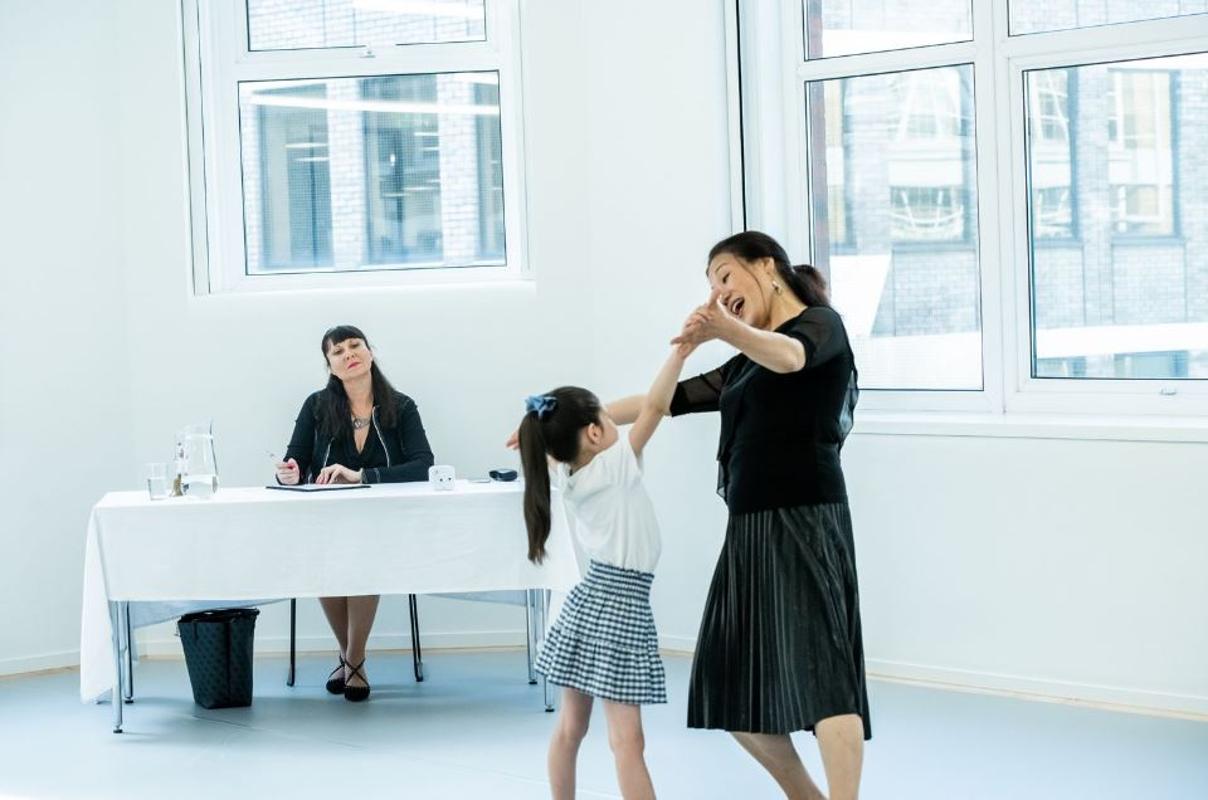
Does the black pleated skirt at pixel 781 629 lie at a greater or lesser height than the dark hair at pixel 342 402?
lesser

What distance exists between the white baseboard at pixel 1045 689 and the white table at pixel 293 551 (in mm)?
1338

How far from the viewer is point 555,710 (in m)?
4.63

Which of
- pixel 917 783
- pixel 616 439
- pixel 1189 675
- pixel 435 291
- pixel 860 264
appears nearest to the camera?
pixel 616 439

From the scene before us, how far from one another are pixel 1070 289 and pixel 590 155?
5.92 ft

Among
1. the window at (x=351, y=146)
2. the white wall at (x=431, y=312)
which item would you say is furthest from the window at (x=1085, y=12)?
the window at (x=351, y=146)

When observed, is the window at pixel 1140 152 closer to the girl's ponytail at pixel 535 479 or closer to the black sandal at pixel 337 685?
the girl's ponytail at pixel 535 479

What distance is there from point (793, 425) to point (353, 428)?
2.51m

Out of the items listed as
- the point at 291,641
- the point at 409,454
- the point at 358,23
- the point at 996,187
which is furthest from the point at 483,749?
the point at 358,23

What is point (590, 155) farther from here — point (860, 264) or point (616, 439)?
point (616, 439)

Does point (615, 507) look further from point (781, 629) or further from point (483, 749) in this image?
point (483, 749)

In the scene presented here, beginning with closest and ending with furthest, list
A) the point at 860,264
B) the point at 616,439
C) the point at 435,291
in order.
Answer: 1. the point at 616,439
2. the point at 860,264
3. the point at 435,291

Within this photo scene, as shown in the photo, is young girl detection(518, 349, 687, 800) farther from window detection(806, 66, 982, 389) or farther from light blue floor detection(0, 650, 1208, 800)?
window detection(806, 66, 982, 389)

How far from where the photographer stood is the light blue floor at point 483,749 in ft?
12.5

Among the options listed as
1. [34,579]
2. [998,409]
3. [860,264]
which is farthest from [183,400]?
[998,409]
